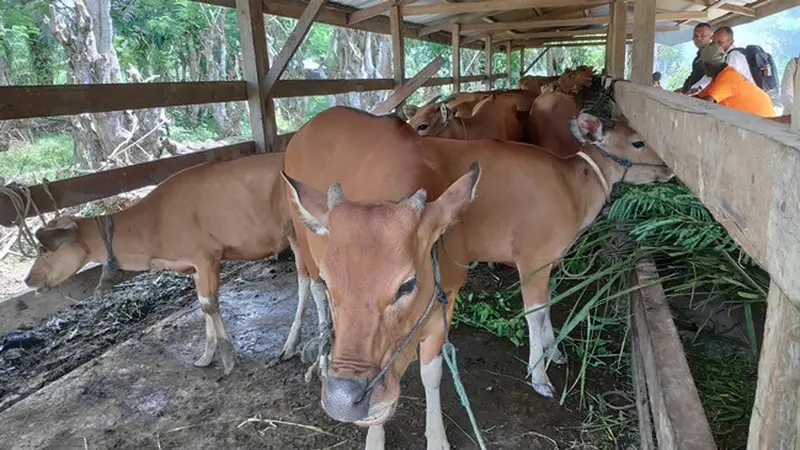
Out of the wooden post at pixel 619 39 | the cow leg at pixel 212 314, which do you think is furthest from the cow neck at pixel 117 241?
the wooden post at pixel 619 39

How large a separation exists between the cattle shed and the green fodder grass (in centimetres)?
25

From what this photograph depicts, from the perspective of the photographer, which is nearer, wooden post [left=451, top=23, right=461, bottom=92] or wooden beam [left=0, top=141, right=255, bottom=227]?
wooden beam [left=0, top=141, right=255, bottom=227]

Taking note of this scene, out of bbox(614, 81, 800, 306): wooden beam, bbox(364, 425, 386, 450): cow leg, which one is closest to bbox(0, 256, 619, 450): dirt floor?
bbox(364, 425, 386, 450): cow leg

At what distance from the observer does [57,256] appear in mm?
3816

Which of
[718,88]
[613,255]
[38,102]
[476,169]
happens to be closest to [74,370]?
[38,102]

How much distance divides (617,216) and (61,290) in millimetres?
4278

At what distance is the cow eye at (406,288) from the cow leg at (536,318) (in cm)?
167

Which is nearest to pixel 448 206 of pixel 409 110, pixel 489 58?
pixel 409 110

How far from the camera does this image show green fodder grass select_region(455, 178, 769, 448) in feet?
9.17

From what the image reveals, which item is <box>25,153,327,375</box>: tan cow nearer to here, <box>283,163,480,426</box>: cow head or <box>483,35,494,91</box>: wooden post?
<box>283,163,480,426</box>: cow head

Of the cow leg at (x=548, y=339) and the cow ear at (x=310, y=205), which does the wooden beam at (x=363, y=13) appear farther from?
the cow ear at (x=310, y=205)

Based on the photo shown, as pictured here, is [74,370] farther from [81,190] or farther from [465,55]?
[465,55]

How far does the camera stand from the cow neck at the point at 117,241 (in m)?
3.95

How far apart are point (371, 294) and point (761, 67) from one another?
8.83m
